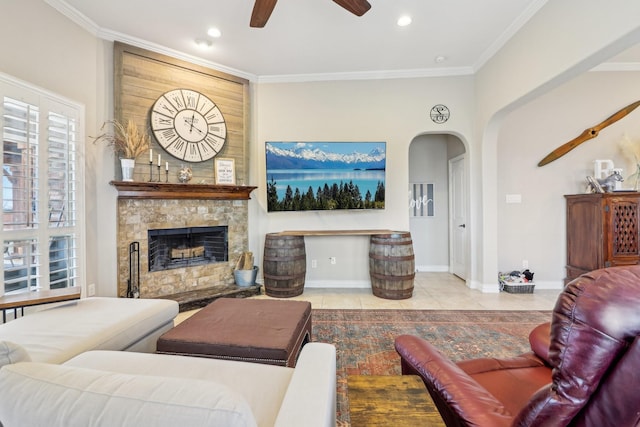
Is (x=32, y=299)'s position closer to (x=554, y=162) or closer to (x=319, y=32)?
(x=319, y=32)

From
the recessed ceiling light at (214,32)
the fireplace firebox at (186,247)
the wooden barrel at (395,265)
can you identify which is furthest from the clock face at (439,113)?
the fireplace firebox at (186,247)

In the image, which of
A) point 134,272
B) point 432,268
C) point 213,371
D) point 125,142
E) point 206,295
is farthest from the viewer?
point 432,268

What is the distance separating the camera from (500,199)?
3920mm

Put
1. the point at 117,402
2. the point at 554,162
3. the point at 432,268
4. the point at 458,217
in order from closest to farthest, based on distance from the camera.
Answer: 1. the point at 117,402
2. the point at 554,162
3. the point at 458,217
4. the point at 432,268

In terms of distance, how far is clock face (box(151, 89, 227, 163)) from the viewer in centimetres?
329

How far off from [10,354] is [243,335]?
3.06ft

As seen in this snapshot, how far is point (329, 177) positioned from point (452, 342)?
2323mm

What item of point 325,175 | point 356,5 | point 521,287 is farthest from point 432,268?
point 356,5

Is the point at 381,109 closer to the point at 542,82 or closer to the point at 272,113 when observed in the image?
the point at 272,113

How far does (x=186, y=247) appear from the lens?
355cm

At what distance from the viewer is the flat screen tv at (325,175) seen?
3.74 m

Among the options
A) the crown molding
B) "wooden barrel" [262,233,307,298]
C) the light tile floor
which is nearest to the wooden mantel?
"wooden barrel" [262,233,307,298]

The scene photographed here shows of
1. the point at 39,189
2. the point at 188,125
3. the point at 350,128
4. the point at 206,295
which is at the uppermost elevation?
the point at 350,128

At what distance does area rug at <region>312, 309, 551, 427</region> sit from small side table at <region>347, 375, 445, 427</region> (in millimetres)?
Result: 774
